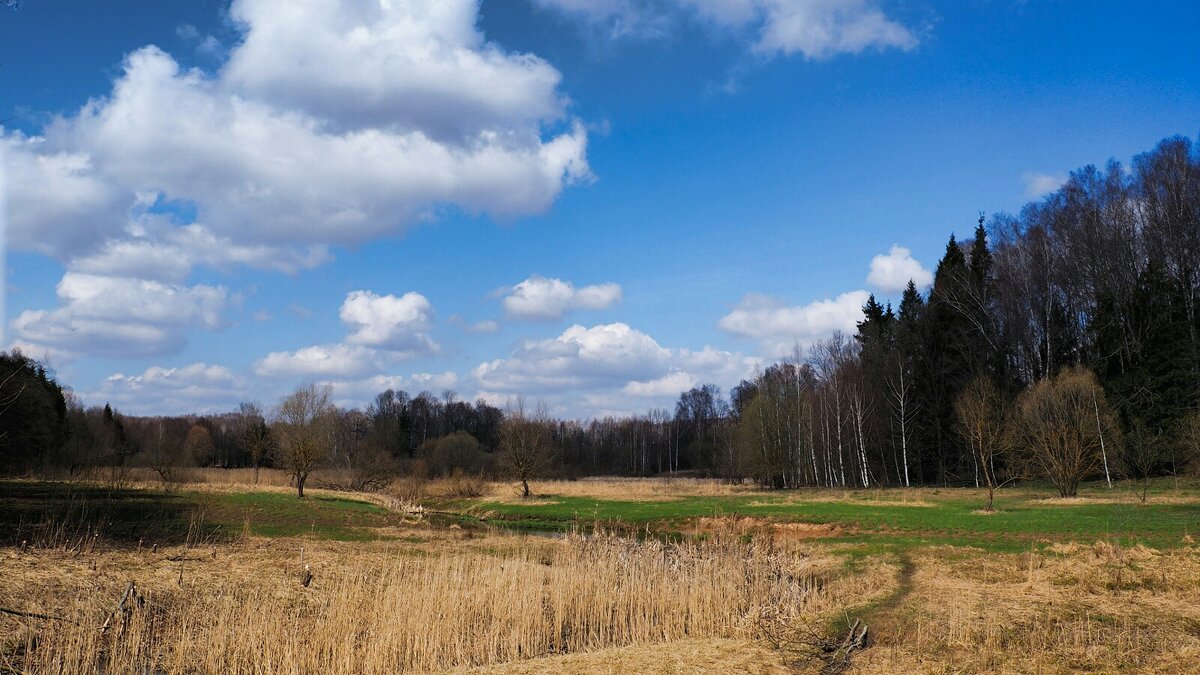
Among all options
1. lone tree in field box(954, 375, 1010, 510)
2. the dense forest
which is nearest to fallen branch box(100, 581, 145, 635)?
lone tree in field box(954, 375, 1010, 510)

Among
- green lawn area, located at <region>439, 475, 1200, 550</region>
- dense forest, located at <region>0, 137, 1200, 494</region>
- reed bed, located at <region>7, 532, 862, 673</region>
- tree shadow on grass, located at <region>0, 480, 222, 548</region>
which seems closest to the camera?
reed bed, located at <region>7, 532, 862, 673</region>

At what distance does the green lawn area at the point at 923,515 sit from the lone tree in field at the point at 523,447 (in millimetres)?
2769

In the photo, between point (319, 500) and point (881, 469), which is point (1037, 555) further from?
point (881, 469)

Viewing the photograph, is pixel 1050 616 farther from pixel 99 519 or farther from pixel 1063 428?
pixel 1063 428

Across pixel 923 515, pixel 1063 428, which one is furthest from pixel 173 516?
pixel 1063 428

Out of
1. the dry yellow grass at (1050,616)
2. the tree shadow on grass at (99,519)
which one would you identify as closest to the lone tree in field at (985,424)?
the dry yellow grass at (1050,616)

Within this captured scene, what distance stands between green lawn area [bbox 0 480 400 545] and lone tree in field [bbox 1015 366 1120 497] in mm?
30839

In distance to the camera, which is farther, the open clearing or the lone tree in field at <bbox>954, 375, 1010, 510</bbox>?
the lone tree in field at <bbox>954, 375, 1010, 510</bbox>

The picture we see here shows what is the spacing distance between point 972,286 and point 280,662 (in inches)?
2369

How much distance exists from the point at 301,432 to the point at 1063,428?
1661 inches

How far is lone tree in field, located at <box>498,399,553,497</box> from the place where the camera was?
4891 cm

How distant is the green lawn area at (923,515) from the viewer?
2184cm

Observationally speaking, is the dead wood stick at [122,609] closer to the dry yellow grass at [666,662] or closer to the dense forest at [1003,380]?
the dry yellow grass at [666,662]

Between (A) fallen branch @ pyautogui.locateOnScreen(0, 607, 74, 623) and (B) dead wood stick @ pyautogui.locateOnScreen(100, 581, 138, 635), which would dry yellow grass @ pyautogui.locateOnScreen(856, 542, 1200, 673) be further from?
(A) fallen branch @ pyautogui.locateOnScreen(0, 607, 74, 623)
